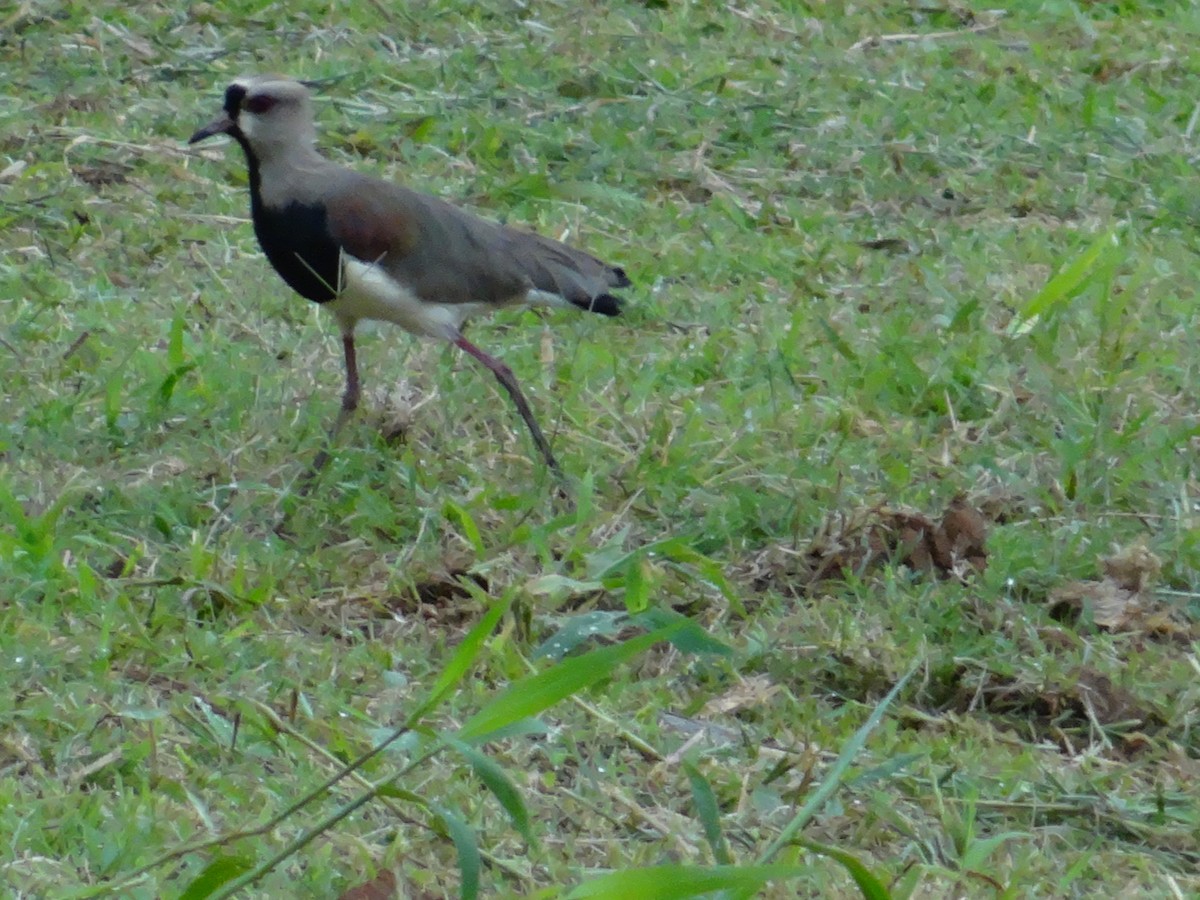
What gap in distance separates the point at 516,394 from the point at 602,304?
2.03 ft

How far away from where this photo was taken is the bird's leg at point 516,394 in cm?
501

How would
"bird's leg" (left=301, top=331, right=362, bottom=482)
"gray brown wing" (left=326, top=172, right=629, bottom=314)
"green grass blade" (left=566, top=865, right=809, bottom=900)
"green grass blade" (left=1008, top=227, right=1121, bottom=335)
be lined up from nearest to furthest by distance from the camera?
"green grass blade" (left=566, top=865, right=809, bottom=900)
"bird's leg" (left=301, top=331, right=362, bottom=482)
"gray brown wing" (left=326, top=172, right=629, bottom=314)
"green grass blade" (left=1008, top=227, right=1121, bottom=335)

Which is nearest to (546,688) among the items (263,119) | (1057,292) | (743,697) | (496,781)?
(496,781)

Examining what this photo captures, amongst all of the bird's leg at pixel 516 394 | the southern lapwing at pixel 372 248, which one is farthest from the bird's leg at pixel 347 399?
the bird's leg at pixel 516 394

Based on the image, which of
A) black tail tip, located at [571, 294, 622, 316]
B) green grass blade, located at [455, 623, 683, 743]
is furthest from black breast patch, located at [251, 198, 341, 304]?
green grass blade, located at [455, 623, 683, 743]

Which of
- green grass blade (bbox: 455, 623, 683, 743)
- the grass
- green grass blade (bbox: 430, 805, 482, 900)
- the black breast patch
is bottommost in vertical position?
the grass

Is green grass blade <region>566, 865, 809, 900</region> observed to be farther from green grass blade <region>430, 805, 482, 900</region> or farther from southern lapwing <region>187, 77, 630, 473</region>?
southern lapwing <region>187, 77, 630, 473</region>

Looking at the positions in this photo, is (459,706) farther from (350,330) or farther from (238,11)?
(238,11)

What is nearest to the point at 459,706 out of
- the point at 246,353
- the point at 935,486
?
the point at 935,486

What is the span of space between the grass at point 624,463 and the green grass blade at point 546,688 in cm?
2

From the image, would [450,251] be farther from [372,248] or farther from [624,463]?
[624,463]

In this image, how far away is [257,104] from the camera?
17.7 feet

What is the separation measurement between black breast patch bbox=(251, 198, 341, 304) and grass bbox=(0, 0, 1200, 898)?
33 centimetres

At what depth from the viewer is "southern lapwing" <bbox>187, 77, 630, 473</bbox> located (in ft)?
17.0
